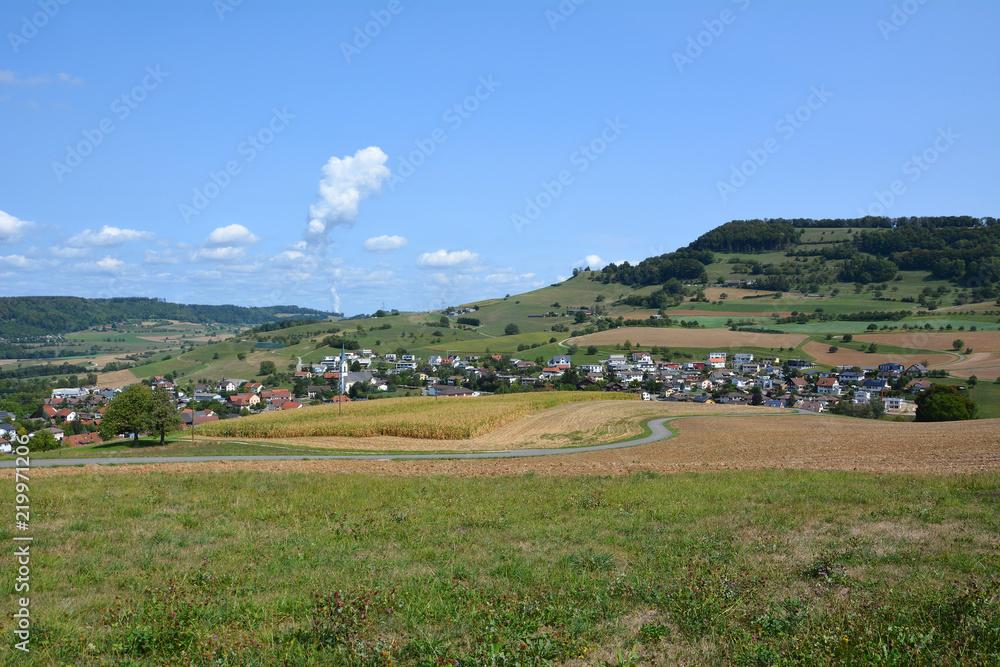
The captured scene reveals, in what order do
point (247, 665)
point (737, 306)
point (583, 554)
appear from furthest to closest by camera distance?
point (737, 306), point (583, 554), point (247, 665)

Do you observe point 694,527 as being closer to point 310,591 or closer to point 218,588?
point 310,591

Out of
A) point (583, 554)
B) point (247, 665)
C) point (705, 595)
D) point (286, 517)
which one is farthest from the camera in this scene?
point (286, 517)

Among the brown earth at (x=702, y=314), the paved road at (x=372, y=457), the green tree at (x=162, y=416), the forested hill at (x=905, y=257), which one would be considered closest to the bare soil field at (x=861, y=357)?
the brown earth at (x=702, y=314)

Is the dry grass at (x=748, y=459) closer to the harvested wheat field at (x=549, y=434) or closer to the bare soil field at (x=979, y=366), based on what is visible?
the harvested wheat field at (x=549, y=434)

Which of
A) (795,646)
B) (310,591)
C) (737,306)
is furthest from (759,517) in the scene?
(737,306)

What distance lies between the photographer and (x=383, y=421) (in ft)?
160

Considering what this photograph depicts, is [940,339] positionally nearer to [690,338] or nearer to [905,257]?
[690,338]

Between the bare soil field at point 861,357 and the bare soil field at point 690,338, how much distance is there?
635cm

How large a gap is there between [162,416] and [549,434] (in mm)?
29130

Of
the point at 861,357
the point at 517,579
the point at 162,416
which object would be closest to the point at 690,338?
the point at 861,357

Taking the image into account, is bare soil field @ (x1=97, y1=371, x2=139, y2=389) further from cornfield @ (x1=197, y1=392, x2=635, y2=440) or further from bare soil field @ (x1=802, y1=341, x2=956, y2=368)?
bare soil field @ (x1=802, y1=341, x2=956, y2=368)

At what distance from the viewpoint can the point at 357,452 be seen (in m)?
36.6

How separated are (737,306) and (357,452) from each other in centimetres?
14535

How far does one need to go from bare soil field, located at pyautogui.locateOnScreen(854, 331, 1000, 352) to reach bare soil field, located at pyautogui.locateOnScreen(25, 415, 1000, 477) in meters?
70.5
